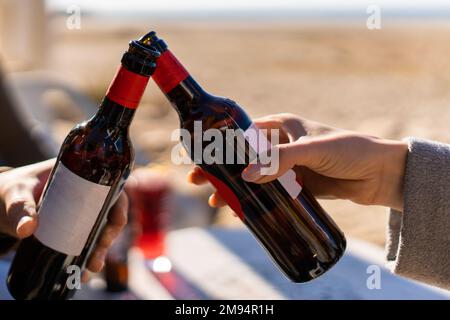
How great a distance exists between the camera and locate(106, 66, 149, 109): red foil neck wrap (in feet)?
2.61

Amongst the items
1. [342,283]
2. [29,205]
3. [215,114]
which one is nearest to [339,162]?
[215,114]

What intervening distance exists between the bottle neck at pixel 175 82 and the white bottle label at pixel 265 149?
10cm

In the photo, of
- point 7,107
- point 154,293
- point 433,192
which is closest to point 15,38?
point 7,107

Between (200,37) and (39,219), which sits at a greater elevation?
(39,219)

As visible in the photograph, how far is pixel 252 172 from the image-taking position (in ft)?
2.74

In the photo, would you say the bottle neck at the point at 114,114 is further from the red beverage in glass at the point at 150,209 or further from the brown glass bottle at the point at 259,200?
the red beverage in glass at the point at 150,209

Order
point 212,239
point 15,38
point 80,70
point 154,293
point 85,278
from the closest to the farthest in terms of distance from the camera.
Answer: point 85,278
point 154,293
point 212,239
point 15,38
point 80,70

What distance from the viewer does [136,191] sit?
5.09ft

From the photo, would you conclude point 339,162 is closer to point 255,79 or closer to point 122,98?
point 122,98

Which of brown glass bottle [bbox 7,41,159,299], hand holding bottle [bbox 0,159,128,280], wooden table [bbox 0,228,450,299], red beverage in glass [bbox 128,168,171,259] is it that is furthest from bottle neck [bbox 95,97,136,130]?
red beverage in glass [bbox 128,168,171,259]

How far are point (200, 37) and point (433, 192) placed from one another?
18335mm

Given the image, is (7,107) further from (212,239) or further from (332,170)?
(332,170)

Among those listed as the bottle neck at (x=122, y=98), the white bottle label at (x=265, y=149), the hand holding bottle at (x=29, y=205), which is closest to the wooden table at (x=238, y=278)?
the hand holding bottle at (x=29, y=205)

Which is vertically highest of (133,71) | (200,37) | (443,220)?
(133,71)
